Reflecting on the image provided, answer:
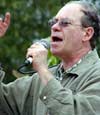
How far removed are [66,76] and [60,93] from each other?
478 mm

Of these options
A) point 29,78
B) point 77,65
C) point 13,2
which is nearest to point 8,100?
point 29,78

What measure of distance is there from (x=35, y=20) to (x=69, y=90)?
1290cm

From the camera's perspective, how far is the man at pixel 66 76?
487 cm

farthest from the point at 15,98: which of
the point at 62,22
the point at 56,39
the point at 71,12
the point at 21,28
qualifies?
the point at 21,28

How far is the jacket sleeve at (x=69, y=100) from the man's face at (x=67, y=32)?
468mm

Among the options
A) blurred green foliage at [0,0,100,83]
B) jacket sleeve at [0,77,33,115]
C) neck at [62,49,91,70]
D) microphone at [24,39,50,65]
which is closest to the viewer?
microphone at [24,39,50,65]

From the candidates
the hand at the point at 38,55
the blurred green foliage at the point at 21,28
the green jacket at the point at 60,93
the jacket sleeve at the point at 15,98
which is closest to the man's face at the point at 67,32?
the green jacket at the point at 60,93

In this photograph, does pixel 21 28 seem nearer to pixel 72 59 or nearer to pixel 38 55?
A: pixel 72 59

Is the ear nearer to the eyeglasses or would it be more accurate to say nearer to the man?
the man

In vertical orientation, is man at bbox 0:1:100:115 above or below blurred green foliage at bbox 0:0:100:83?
above

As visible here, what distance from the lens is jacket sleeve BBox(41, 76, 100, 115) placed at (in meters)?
4.82

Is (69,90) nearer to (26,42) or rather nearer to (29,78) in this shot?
(29,78)

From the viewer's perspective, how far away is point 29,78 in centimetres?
564

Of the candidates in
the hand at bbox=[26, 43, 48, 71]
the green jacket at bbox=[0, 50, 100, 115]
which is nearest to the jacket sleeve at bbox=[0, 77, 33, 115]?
the green jacket at bbox=[0, 50, 100, 115]
